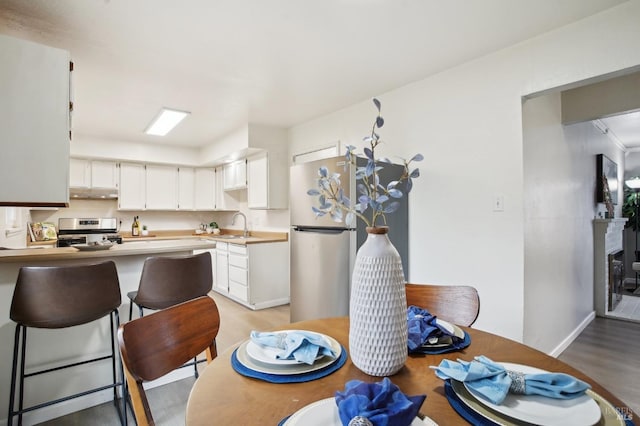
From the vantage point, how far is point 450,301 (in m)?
1.49

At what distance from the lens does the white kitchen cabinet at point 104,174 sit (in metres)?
4.89

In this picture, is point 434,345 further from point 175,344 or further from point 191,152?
point 191,152

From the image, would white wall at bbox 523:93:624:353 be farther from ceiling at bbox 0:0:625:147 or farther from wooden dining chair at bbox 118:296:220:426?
wooden dining chair at bbox 118:296:220:426

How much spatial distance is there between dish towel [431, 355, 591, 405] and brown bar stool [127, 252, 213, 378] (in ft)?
5.49

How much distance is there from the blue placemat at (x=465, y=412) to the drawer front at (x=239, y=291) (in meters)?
3.63

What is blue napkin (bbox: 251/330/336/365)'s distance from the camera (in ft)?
2.95

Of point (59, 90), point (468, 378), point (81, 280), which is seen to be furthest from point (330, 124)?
point (468, 378)

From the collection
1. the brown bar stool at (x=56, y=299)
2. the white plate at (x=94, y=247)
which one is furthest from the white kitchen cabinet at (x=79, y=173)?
the brown bar stool at (x=56, y=299)

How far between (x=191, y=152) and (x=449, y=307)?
209 inches

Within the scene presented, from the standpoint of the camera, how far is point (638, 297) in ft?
15.6

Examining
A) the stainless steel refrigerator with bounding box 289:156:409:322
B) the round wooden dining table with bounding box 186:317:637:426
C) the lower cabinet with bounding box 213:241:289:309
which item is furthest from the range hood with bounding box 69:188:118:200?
the round wooden dining table with bounding box 186:317:637:426

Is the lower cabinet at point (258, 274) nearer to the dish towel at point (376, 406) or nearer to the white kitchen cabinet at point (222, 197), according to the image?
the white kitchen cabinet at point (222, 197)

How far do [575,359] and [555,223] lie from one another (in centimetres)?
113

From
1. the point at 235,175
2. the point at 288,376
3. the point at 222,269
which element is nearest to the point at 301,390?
the point at 288,376
